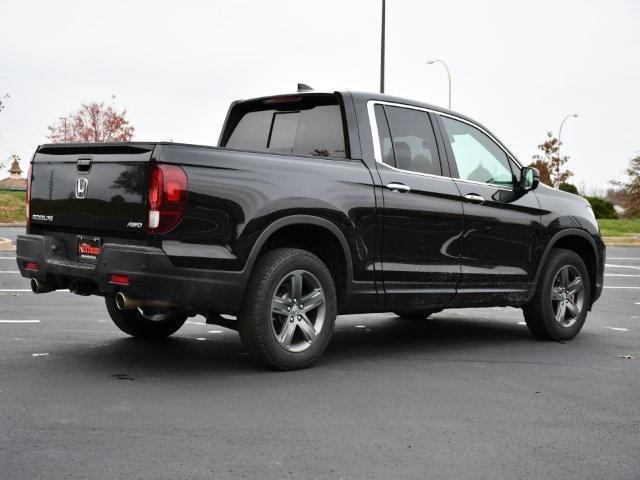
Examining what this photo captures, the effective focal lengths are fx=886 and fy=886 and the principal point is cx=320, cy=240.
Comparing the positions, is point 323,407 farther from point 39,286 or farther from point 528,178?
point 528,178

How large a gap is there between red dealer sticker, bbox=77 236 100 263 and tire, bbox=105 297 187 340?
4.38 feet

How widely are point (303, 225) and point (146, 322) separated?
2.03m

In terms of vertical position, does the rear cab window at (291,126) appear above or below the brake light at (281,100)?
below

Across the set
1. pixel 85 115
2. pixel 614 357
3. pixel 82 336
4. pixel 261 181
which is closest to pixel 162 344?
pixel 82 336

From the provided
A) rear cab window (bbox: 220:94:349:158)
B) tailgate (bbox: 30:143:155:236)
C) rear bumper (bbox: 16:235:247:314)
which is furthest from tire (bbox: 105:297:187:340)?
rear cab window (bbox: 220:94:349:158)

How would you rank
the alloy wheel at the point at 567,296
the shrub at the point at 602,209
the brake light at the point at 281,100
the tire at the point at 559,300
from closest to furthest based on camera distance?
the brake light at the point at 281,100 < the tire at the point at 559,300 < the alloy wheel at the point at 567,296 < the shrub at the point at 602,209

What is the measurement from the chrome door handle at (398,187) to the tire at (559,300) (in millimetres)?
2059

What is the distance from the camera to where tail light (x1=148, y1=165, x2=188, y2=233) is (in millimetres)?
5582

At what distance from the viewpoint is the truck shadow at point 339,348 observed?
21.1 ft

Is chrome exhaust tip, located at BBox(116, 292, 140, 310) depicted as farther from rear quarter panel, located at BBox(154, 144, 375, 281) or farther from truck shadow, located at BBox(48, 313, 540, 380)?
truck shadow, located at BBox(48, 313, 540, 380)

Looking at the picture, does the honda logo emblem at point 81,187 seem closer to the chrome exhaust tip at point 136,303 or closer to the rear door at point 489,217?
the chrome exhaust tip at point 136,303

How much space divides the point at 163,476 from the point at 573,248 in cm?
597

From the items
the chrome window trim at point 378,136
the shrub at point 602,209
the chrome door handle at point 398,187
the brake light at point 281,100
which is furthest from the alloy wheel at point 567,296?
the shrub at point 602,209

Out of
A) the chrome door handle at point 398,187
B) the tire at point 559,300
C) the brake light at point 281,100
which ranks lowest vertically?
the tire at point 559,300
